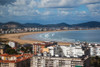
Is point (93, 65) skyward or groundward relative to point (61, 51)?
groundward

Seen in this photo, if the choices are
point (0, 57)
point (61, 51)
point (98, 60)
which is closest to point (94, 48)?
point (98, 60)

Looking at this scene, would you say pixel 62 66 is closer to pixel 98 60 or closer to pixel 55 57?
pixel 55 57

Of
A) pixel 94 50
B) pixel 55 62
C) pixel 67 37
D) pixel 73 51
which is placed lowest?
pixel 55 62

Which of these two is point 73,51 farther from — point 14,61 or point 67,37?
point 67,37

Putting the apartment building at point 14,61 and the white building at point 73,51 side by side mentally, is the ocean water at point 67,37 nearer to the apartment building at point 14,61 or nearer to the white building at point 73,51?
the white building at point 73,51

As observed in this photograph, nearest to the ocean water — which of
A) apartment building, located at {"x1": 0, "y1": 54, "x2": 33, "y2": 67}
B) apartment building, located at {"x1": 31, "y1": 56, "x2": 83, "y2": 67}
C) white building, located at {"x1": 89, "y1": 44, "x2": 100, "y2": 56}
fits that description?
white building, located at {"x1": 89, "y1": 44, "x2": 100, "y2": 56}

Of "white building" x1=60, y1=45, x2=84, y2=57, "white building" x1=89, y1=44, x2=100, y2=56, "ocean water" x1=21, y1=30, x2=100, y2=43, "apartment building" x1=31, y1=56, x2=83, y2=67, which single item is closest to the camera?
"apartment building" x1=31, y1=56, x2=83, y2=67

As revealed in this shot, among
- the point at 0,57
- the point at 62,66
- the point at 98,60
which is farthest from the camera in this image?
the point at 98,60

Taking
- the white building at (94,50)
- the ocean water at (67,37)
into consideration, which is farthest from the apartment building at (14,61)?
the ocean water at (67,37)

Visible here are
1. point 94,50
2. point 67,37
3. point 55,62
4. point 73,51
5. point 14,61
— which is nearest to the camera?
point 55,62

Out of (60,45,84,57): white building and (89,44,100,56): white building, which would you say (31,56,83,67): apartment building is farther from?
(89,44,100,56): white building

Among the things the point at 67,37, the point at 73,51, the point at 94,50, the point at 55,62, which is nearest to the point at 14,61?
the point at 55,62
